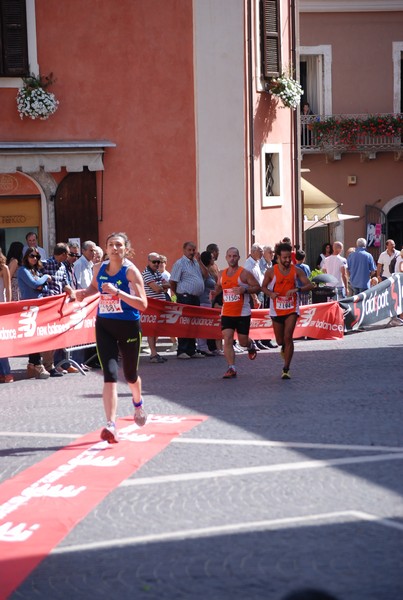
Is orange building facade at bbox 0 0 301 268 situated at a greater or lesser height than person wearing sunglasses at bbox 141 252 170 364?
greater

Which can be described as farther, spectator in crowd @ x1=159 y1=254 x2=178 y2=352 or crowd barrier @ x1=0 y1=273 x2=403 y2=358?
spectator in crowd @ x1=159 y1=254 x2=178 y2=352

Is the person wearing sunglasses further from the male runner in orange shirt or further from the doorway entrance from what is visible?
the doorway entrance

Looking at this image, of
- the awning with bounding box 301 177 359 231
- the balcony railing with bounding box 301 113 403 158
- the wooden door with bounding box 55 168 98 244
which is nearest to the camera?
the wooden door with bounding box 55 168 98 244

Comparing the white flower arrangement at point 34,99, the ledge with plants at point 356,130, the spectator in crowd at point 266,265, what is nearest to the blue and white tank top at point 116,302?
the spectator in crowd at point 266,265

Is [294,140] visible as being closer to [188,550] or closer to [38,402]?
[38,402]

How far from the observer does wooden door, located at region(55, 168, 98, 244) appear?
23734 mm

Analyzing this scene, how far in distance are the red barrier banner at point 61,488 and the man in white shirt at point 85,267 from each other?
232 inches

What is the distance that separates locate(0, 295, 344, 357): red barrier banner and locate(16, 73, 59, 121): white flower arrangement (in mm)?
6533

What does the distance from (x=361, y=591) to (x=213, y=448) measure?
4146mm

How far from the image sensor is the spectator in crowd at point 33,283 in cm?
1631

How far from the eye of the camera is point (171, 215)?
24.5 metres

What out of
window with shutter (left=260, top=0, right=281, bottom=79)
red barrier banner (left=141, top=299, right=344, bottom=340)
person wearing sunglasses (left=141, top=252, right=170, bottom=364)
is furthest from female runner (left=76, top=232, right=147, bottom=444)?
window with shutter (left=260, top=0, right=281, bottom=79)

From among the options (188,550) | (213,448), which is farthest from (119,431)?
(188,550)

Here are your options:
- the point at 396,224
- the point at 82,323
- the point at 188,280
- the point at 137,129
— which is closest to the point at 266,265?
the point at 188,280
